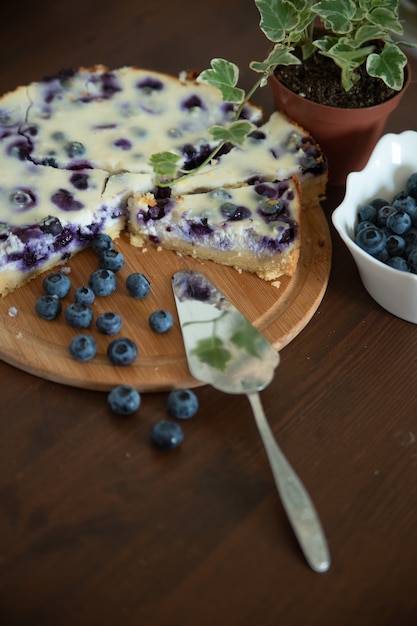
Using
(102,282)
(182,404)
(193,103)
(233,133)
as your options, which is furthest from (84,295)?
(193,103)

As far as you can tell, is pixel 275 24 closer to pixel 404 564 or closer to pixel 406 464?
pixel 406 464

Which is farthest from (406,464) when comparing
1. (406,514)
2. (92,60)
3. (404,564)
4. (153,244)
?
(92,60)

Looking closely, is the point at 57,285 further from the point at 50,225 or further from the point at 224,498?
the point at 224,498

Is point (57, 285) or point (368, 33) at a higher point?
point (368, 33)

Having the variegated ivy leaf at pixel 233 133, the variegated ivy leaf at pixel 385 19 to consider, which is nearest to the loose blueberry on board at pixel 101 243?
the variegated ivy leaf at pixel 233 133

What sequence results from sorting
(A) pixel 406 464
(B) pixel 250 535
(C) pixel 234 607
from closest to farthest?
(C) pixel 234 607 → (B) pixel 250 535 → (A) pixel 406 464

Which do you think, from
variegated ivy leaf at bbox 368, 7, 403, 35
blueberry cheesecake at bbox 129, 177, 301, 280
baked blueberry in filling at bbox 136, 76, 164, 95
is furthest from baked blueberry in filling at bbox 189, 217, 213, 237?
variegated ivy leaf at bbox 368, 7, 403, 35
